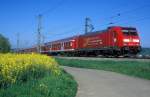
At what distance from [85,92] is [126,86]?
282 cm

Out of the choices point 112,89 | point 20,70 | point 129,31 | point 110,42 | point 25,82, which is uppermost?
point 129,31

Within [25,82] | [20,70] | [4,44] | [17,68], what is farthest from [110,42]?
[17,68]

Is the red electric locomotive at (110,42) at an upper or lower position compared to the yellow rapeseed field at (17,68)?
upper

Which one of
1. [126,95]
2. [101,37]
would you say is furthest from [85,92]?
[101,37]

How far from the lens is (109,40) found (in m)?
43.6

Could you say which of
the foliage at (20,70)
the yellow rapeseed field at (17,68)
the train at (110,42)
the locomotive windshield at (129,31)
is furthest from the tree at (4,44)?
the yellow rapeseed field at (17,68)

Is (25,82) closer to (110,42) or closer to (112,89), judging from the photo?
(112,89)

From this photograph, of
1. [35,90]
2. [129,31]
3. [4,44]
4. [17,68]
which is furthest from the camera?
[4,44]

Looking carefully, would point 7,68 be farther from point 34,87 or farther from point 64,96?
point 64,96

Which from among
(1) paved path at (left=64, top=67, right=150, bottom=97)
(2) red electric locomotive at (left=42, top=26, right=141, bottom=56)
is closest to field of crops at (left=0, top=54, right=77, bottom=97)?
(1) paved path at (left=64, top=67, right=150, bottom=97)

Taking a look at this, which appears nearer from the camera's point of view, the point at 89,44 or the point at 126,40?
the point at 126,40

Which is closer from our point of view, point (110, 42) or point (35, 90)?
point (35, 90)

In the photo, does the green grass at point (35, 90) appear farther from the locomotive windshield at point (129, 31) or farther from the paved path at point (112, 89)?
the locomotive windshield at point (129, 31)

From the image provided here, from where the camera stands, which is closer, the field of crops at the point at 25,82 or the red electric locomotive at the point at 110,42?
the field of crops at the point at 25,82
